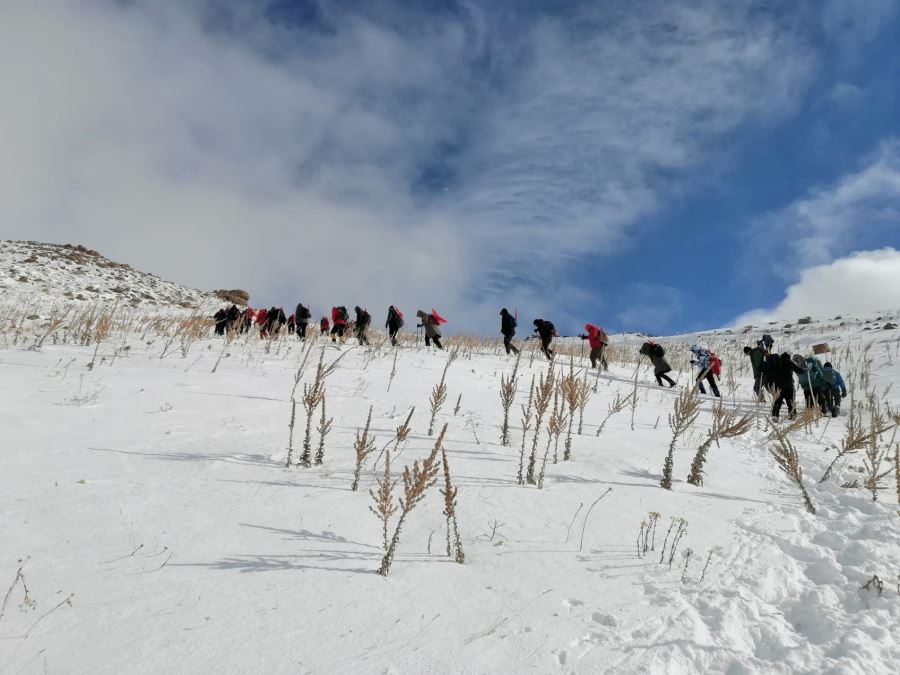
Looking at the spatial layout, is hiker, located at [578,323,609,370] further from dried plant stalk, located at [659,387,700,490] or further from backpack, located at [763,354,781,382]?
dried plant stalk, located at [659,387,700,490]

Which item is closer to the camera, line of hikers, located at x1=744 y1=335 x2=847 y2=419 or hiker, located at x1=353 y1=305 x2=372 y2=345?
line of hikers, located at x1=744 y1=335 x2=847 y2=419

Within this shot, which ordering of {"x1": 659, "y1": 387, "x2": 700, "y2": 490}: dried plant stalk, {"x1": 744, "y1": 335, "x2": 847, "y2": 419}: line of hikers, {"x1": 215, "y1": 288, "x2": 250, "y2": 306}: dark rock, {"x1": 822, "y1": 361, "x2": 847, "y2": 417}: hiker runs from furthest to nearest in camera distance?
{"x1": 215, "y1": 288, "x2": 250, "y2": 306}: dark rock < {"x1": 744, "y1": 335, "x2": 847, "y2": 419}: line of hikers < {"x1": 822, "y1": 361, "x2": 847, "y2": 417}: hiker < {"x1": 659, "y1": 387, "x2": 700, "y2": 490}: dried plant stalk

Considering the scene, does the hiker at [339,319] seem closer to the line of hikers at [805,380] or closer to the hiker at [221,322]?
the hiker at [221,322]

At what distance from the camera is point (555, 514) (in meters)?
2.89

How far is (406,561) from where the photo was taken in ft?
7.32

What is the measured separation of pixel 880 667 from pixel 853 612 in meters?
0.42

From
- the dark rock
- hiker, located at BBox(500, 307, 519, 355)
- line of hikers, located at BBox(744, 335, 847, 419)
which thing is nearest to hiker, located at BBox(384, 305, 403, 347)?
hiker, located at BBox(500, 307, 519, 355)

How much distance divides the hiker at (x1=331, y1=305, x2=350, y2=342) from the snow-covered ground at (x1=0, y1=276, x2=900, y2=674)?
1007cm

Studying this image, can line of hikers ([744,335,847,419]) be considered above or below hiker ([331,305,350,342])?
below

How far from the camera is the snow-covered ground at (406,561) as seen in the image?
162 cm

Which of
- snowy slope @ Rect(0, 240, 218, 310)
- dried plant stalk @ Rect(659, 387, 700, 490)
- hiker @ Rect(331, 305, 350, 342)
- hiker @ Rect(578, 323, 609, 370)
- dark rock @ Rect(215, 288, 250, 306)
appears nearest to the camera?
dried plant stalk @ Rect(659, 387, 700, 490)

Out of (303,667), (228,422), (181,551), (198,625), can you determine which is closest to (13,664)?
(198,625)

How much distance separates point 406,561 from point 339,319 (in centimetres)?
1345

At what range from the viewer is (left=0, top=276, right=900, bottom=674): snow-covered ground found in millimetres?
1619
